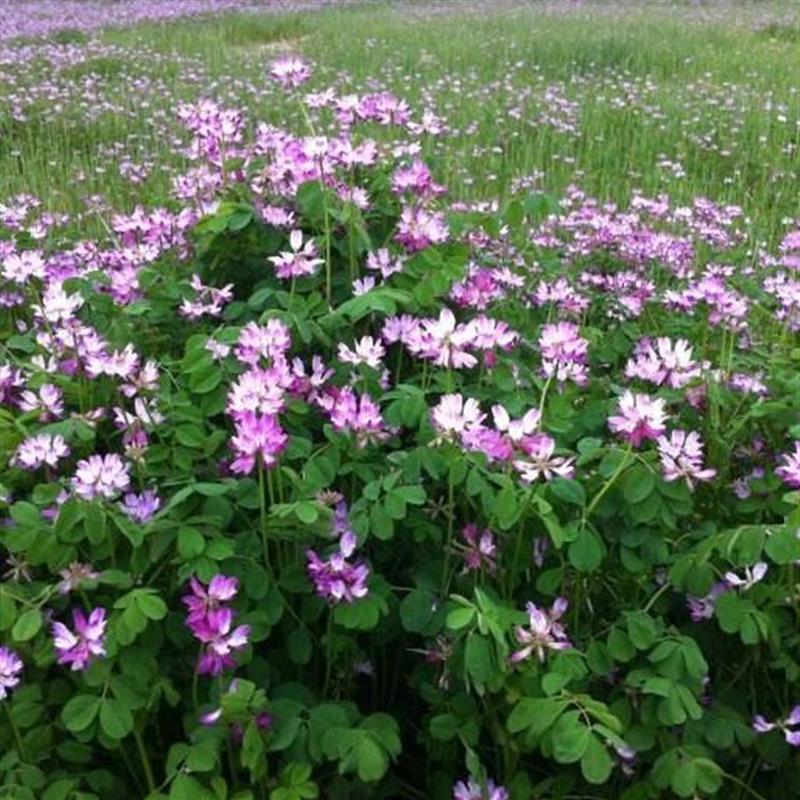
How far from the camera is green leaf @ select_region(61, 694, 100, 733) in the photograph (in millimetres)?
1596

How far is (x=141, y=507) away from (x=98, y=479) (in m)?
0.09

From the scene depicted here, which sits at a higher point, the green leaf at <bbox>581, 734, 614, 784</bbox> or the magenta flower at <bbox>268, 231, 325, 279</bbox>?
the magenta flower at <bbox>268, 231, 325, 279</bbox>

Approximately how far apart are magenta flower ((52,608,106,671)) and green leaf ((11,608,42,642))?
30 mm

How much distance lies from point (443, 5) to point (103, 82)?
9563mm

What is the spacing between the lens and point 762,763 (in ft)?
6.11

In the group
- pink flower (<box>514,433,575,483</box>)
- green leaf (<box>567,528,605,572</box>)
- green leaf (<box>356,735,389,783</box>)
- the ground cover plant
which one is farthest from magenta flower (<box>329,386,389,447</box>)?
green leaf (<box>356,735,389,783</box>)

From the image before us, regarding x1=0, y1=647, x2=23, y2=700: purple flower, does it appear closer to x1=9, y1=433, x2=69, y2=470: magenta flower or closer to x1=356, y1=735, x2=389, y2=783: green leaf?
x1=9, y1=433, x2=69, y2=470: magenta flower

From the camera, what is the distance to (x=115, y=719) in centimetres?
160

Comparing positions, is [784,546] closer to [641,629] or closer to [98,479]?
[641,629]

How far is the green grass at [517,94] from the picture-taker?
20.6 feet

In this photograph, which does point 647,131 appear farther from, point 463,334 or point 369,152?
point 463,334

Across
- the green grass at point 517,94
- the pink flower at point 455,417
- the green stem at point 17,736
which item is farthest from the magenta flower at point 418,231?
the green grass at point 517,94

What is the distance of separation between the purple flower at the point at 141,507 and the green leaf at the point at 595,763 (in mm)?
772

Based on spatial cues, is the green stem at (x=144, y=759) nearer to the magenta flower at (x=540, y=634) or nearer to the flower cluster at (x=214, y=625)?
the flower cluster at (x=214, y=625)
